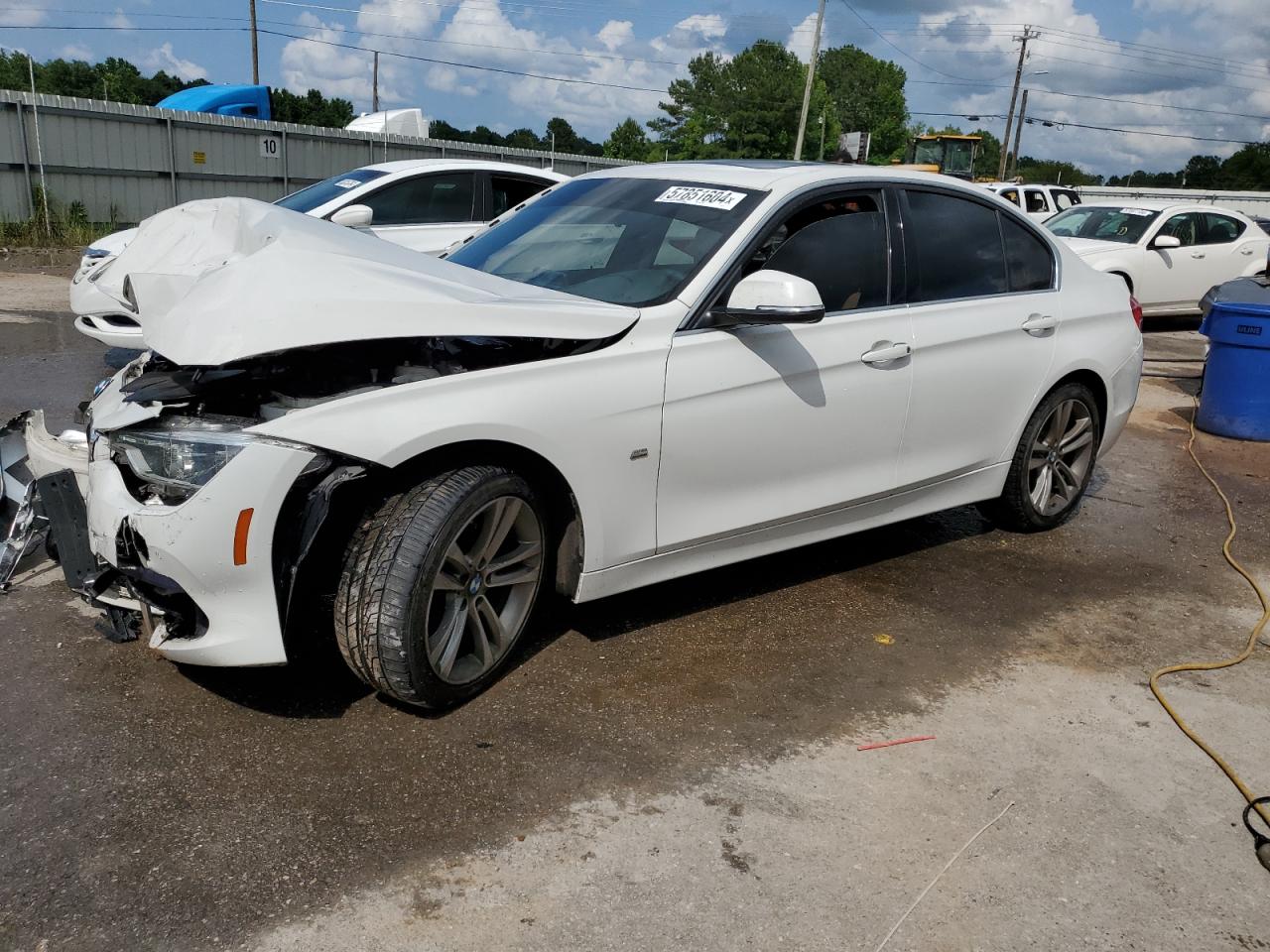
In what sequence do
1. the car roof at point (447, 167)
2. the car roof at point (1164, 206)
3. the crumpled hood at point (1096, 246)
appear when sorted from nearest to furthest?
the car roof at point (447, 167) → the crumpled hood at point (1096, 246) → the car roof at point (1164, 206)

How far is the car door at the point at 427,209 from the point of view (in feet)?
29.1

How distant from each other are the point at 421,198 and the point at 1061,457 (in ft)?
19.2

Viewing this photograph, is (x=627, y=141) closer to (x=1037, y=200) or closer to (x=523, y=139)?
(x=523, y=139)

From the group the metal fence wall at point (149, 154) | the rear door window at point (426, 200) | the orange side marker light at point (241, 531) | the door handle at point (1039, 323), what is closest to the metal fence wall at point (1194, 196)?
the metal fence wall at point (149, 154)

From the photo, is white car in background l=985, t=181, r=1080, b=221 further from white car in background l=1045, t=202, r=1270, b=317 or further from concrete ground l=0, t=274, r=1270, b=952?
concrete ground l=0, t=274, r=1270, b=952

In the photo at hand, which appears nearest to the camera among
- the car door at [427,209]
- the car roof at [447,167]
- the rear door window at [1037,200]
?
the car door at [427,209]

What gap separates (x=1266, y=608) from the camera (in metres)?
4.76

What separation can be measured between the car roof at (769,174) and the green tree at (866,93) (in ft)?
386

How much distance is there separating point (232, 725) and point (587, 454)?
1.38 m

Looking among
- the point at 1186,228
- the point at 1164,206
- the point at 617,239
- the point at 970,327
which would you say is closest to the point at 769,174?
the point at 617,239

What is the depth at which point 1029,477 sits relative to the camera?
5.29 metres

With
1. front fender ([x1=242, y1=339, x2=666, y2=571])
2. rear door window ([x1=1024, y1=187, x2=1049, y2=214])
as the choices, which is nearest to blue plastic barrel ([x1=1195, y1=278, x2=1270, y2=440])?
front fender ([x1=242, y1=339, x2=666, y2=571])

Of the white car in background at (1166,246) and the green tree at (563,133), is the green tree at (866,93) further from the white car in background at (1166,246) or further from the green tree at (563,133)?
the white car in background at (1166,246)

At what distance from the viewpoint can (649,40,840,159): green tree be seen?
87.2 m
